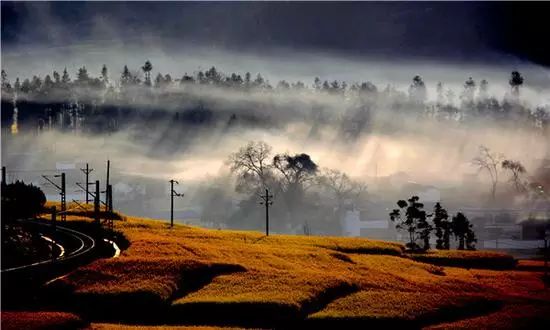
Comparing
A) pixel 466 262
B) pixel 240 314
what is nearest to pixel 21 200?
pixel 240 314

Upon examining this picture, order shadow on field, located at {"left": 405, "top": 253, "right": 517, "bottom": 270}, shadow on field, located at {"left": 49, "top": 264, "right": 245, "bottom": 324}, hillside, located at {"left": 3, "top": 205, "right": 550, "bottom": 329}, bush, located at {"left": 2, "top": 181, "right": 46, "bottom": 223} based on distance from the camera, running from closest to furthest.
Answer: shadow on field, located at {"left": 49, "top": 264, "right": 245, "bottom": 324}
hillside, located at {"left": 3, "top": 205, "right": 550, "bottom": 329}
bush, located at {"left": 2, "top": 181, "right": 46, "bottom": 223}
shadow on field, located at {"left": 405, "top": 253, "right": 517, "bottom": 270}

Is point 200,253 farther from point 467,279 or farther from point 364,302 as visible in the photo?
point 467,279

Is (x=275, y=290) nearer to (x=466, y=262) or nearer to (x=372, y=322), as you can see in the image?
(x=372, y=322)

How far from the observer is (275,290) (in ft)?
247

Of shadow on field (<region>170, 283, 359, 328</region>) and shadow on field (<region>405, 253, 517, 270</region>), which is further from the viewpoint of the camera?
shadow on field (<region>405, 253, 517, 270</region>)

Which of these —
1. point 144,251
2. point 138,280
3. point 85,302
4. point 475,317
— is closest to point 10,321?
point 85,302

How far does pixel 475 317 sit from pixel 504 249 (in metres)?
115

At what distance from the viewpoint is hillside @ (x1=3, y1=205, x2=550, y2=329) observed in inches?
2704

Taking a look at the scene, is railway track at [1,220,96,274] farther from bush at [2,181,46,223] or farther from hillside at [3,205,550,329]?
hillside at [3,205,550,329]

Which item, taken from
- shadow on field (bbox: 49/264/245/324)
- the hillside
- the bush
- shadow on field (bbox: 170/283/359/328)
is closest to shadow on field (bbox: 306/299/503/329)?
the hillside

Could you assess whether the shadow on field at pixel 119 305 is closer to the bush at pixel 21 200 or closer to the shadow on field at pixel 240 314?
the shadow on field at pixel 240 314

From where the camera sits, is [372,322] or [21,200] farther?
[21,200]

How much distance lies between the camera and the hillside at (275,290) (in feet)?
225

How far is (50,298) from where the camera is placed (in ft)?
228
